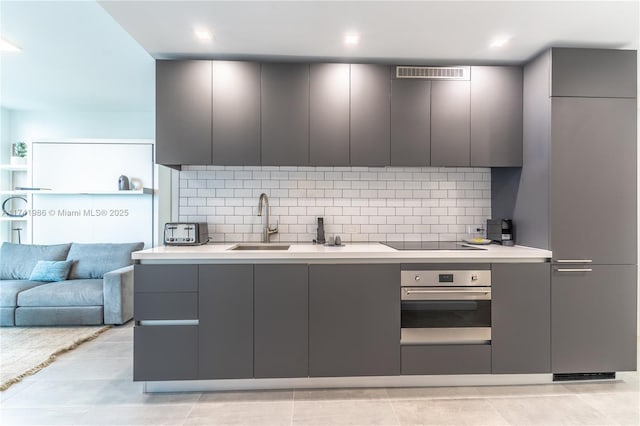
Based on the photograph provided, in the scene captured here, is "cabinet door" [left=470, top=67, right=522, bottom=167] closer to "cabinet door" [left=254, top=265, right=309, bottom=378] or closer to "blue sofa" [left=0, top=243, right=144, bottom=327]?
"cabinet door" [left=254, top=265, right=309, bottom=378]

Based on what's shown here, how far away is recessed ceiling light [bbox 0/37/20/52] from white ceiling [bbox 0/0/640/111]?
6 cm

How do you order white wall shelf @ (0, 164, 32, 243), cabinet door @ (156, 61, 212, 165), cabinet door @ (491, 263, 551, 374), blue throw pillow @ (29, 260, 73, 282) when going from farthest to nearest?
white wall shelf @ (0, 164, 32, 243) → blue throw pillow @ (29, 260, 73, 282) → cabinet door @ (156, 61, 212, 165) → cabinet door @ (491, 263, 551, 374)

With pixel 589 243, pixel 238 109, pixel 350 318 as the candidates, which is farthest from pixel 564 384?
pixel 238 109

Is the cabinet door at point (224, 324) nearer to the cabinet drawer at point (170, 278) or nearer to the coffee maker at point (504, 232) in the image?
the cabinet drawer at point (170, 278)

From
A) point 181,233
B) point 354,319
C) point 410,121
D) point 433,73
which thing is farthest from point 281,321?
point 433,73

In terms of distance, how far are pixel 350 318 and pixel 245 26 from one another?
83.0 inches

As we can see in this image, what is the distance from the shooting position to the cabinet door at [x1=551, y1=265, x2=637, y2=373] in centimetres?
252

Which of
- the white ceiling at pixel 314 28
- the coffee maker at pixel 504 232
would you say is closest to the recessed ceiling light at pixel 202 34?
the white ceiling at pixel 314 28

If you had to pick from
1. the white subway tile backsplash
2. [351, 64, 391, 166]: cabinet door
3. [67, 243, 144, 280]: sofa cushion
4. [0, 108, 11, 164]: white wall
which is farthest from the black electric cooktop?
[0, 108, 11, 164]: white wall

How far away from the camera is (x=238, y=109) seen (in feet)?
8.98

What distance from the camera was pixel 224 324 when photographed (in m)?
2.40

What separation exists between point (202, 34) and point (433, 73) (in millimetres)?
1779

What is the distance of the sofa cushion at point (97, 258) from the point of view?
440cm

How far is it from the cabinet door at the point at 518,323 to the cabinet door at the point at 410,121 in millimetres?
1042
